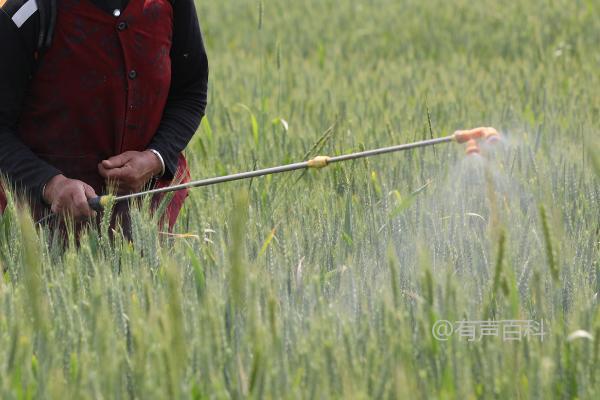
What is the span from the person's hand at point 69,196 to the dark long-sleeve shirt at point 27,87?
2cm

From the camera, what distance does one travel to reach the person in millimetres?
2146

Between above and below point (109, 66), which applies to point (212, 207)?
below

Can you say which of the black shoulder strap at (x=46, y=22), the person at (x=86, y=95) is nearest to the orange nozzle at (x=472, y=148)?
the person at (x=86, y=95)

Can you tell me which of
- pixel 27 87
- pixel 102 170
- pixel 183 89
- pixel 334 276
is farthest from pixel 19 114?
pixel 334 276

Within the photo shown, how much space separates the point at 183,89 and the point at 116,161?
0.31m

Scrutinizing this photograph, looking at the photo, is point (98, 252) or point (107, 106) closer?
point (98, 252)

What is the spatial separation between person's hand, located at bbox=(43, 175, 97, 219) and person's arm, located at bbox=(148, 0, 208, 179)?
0.78ft

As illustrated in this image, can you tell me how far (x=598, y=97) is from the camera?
4.05m

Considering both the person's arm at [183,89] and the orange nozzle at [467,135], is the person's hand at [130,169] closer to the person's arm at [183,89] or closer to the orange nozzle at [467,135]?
the person's arm at [183,89]

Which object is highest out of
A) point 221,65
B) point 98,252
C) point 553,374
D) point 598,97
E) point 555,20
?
point 555,20

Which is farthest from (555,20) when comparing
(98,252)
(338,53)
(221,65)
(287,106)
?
(98,252)

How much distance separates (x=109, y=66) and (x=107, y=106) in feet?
0.28

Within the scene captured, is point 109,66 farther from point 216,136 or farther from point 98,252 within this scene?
point 216,136

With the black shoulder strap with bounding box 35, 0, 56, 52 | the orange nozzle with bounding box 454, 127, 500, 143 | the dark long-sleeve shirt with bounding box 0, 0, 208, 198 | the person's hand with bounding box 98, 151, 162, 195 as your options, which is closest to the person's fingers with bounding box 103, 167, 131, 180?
the person's hand with bounding box 98, 151, 162, 195
